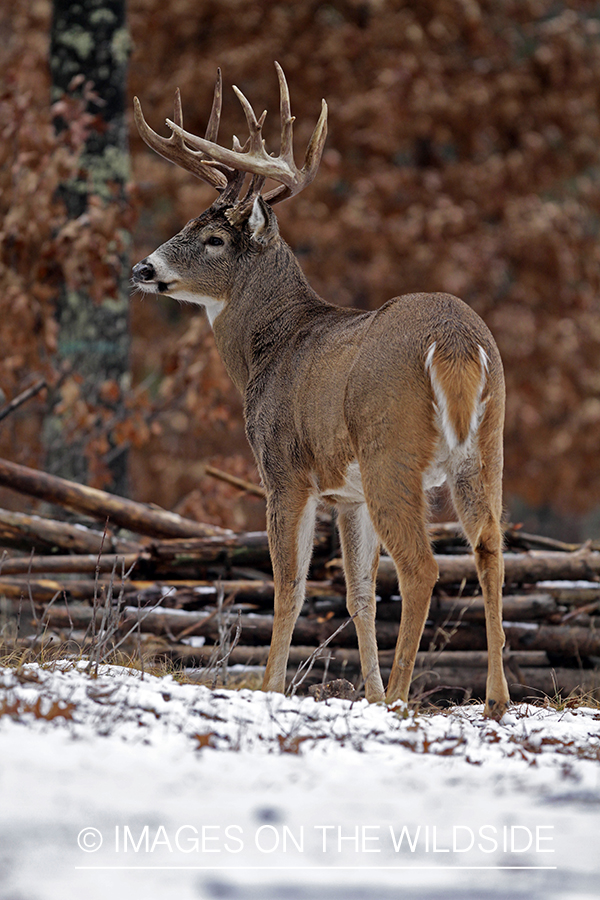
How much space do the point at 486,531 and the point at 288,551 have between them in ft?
3.36

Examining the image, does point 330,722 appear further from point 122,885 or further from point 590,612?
point 590,612

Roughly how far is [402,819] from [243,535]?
3806 mm

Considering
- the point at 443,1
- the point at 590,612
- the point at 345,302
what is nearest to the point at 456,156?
the point at 443,1

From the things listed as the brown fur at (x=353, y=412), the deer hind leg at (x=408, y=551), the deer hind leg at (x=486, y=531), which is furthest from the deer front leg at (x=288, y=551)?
the deer hind leg at (x=486, y=531)

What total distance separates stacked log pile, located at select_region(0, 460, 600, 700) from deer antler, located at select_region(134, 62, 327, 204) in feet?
7.02

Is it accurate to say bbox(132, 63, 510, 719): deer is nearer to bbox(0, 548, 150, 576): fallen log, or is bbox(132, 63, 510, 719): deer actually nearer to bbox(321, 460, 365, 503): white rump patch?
bbox(321, 460, 365, 503): white rump patch

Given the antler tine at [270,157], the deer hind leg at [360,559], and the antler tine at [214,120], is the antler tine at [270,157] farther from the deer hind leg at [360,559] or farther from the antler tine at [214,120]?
the deer hind leg at [360,559]

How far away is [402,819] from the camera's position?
282cm

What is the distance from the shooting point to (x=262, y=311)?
561cm

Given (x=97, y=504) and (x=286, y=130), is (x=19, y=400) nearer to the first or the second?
(x=97, y=504)

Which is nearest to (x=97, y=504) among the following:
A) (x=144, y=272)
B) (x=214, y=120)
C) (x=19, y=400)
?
(x=19, y=400)

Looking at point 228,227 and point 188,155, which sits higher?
point 188,155

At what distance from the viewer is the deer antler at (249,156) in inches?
213

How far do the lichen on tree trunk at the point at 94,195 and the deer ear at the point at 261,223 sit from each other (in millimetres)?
3297
